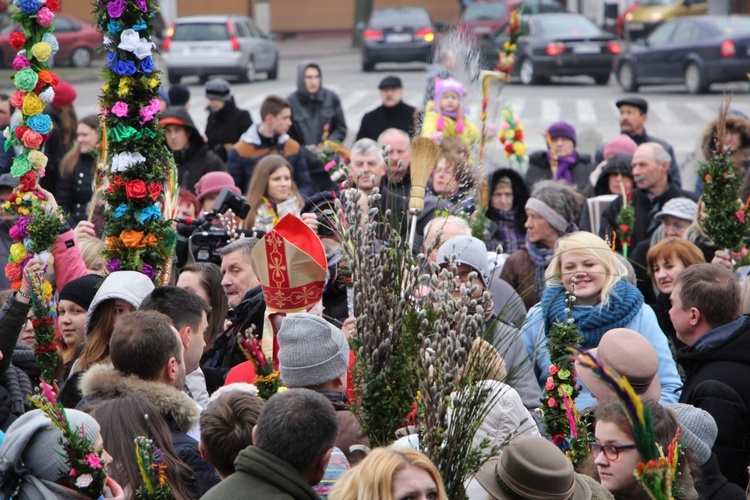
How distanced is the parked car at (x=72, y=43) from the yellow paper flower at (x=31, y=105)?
82.8 ft

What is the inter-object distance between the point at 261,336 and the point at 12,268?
136cm

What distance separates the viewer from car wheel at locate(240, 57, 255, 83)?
2777 centimetres

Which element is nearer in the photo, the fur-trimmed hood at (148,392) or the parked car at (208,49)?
the fur-trimmed hood at (148,392)

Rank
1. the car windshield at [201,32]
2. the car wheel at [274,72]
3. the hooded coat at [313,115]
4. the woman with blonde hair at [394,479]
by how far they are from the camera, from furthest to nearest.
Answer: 1. the car wheel at [274,72]
2. the car windshield at [201,32]
3. the hooded coat at [313,115]
4. the woman with blonde hair at [394,479]

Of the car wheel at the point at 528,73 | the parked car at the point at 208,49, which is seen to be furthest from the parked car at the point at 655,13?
the parked car at the point at 208,49

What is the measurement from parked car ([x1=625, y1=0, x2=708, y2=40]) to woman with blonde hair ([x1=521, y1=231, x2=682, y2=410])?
27.9 m

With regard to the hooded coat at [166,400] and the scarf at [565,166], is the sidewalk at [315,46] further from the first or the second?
the hooded coat at [166,400]

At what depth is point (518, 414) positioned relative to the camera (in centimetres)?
408

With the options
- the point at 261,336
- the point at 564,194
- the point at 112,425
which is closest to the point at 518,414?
the point at 112,425

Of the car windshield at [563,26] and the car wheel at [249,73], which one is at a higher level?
the car windshield at [563,26]

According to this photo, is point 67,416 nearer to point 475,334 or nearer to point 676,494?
point 475,334

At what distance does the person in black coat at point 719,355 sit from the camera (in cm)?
461

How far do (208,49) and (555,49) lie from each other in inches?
333

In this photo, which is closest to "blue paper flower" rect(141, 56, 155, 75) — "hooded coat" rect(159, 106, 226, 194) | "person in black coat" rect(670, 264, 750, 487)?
"person in black coat" rect(670, 264, 750, 487)
